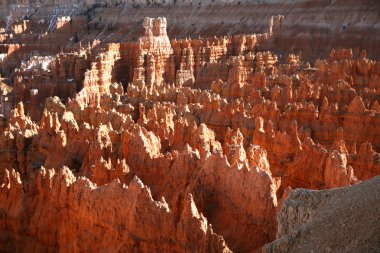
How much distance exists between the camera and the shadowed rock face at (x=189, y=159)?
9.55 metres

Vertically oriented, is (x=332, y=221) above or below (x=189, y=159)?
above

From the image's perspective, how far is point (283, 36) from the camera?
1580 inches

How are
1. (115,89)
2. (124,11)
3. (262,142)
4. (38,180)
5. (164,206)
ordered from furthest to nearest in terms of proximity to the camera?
(124,11), (115,89), (262,142), (38,180), (164,206)

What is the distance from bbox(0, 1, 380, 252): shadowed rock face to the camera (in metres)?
9.55

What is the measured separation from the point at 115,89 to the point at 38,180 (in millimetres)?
16421

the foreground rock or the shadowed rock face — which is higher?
the foreground rock

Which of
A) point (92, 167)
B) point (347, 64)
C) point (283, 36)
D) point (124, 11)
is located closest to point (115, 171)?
point (92, 167)

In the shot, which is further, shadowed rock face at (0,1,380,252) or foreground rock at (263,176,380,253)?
shadowed rock face at (0,1,380,252)

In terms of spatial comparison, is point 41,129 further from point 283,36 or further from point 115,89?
point 283,36

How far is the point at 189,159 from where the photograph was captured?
1189cm

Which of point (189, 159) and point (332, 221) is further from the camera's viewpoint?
point (189, 159)

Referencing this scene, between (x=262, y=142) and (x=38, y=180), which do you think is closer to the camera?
(x=38, y=180)

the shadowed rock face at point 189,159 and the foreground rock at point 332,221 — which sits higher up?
the foreground rock at point 332,221

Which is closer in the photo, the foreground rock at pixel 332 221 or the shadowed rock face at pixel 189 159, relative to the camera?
the foreground rock at pixel 332 221
